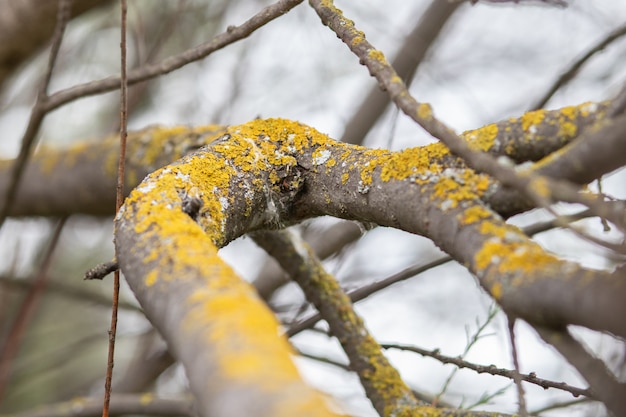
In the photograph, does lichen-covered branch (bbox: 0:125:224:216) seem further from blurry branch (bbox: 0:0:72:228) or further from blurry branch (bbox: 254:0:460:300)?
blurry branch (bbox: 254:0:460:300)

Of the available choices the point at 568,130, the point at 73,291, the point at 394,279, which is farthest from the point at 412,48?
the point at 568,130

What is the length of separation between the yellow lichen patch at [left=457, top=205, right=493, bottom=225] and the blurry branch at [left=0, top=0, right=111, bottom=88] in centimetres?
199

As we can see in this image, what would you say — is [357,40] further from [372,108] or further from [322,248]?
[372,108]

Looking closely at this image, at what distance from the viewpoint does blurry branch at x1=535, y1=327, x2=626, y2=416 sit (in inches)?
25.1

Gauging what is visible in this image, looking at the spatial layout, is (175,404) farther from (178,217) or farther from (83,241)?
(83,241)

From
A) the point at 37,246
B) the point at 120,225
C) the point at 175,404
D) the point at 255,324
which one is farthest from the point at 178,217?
the point at 37,246

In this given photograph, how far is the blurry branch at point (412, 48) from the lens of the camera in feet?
8.48

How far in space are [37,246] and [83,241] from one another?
63cm

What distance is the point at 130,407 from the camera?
6.92 ft

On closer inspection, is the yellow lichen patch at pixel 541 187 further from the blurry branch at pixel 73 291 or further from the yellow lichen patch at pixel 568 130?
the blurry branch at pixel 73 291

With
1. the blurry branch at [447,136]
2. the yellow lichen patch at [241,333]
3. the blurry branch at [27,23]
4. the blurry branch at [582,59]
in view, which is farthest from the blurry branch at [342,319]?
→ the blurry branch at [27,23]

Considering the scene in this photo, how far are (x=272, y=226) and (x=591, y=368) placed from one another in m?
0.63

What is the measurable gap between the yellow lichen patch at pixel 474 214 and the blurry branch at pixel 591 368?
0.47 ft

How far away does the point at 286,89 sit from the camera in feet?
12.4
